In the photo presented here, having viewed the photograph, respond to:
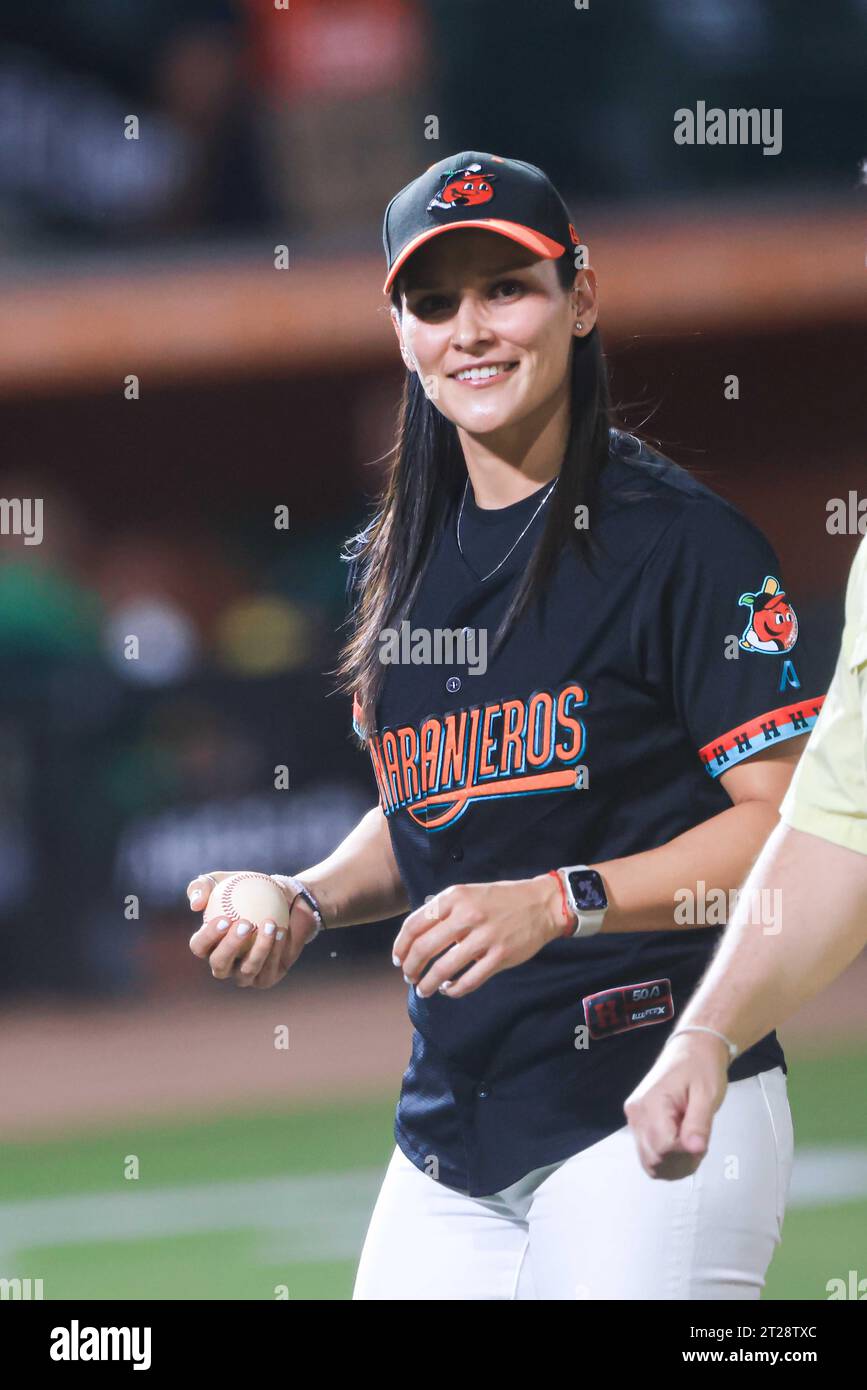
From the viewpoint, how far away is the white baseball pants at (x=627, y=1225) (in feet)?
5.45

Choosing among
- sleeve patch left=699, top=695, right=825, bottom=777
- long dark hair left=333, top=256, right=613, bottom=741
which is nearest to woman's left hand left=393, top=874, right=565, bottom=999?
sleeve patch left=699, top=695, right=825, bottom=777

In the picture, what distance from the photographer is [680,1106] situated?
140cm

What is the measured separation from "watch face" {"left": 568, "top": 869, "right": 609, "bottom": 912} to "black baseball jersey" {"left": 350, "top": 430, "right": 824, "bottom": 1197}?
61 mm

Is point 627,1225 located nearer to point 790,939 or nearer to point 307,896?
point 790,939

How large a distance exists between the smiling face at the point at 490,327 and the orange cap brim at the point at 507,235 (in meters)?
0.02

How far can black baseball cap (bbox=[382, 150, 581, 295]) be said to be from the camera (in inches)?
73.7

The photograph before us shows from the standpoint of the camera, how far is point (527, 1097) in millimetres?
1809

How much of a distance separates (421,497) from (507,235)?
0.33 m

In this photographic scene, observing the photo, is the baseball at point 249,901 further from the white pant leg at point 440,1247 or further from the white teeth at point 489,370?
the white teeth at point 489,370

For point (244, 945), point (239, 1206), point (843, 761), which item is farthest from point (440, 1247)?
point (239, 1206)

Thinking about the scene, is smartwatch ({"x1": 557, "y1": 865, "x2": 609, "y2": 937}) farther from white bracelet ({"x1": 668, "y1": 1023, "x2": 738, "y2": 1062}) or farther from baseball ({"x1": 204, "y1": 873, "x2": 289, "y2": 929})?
baseball ({"x1": 204, "y1": 873, "x2": 289, "y2": 929})

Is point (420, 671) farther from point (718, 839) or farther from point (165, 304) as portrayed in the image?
point (165, 304)

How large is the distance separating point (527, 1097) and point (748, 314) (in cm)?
406

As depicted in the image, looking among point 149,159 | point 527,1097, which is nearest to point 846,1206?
point 527,1097
